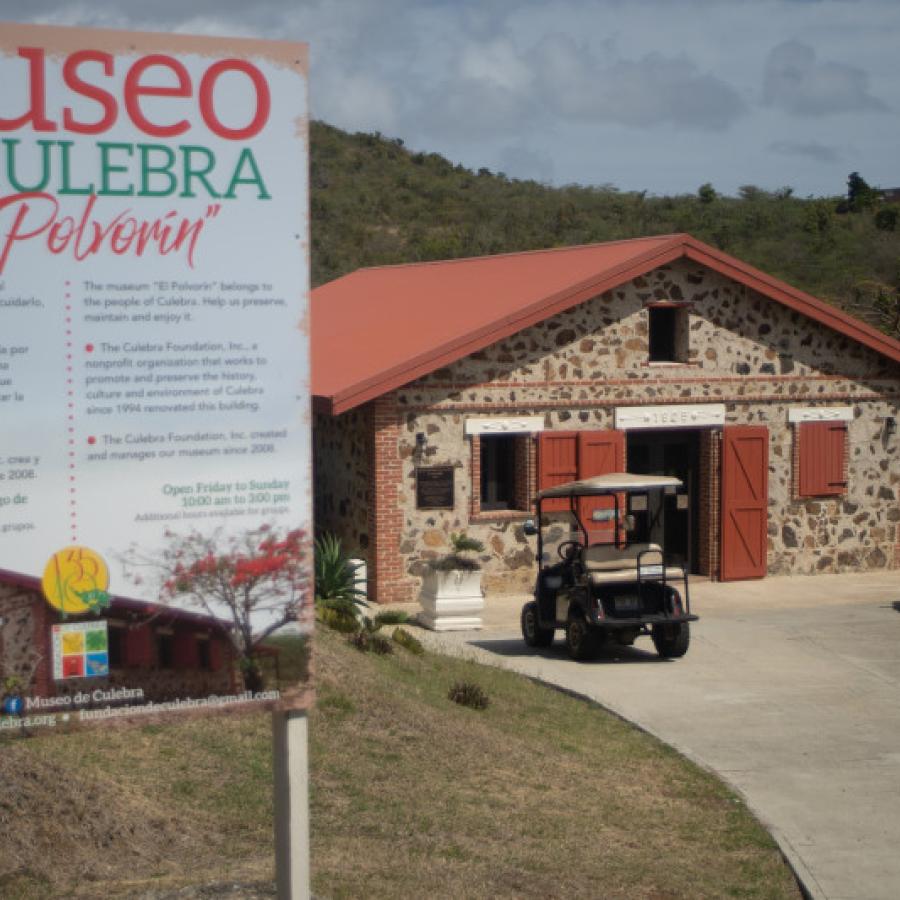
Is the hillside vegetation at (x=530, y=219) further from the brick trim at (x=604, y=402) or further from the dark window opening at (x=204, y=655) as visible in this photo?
the dark window opening at (x=204, y=655)

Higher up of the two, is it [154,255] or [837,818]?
[154,255]

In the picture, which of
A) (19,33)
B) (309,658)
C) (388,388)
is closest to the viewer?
(19,33)

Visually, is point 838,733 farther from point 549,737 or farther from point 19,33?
point 19,33

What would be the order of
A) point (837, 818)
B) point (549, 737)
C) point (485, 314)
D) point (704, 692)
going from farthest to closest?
point (485, 314), point (704, 692), point (549, 737), point (837, 818)

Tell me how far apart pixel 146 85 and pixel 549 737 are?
7917 mm

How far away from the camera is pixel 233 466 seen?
5754 millimetres

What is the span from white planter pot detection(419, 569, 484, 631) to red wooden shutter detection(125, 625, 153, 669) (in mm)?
12960

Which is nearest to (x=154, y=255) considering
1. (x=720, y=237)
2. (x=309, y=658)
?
(x=309, y=658)

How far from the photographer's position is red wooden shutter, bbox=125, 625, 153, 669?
18.6 ft

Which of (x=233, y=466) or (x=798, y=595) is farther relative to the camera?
(x=798, y=595)

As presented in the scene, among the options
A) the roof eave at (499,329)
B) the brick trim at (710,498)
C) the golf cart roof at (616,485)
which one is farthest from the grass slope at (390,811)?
the brick trim at (710,498)

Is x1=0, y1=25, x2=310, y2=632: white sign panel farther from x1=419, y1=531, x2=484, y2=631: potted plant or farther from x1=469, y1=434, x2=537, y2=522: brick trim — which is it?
x1=469, y1=434, x2=537, y2=522: brick trim

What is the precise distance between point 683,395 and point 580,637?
20.6 feet

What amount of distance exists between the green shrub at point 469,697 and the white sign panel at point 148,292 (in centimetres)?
751
